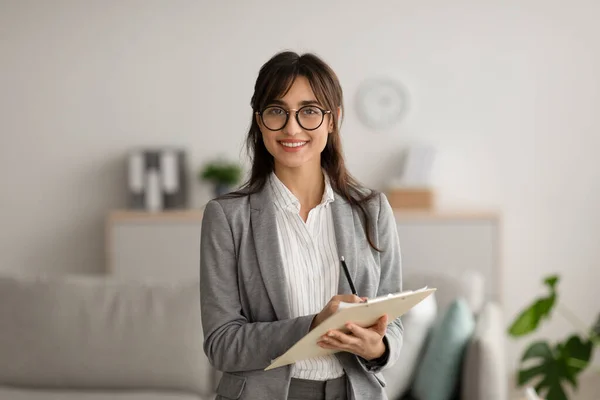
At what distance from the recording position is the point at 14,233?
568 cm

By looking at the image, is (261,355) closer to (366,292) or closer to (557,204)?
(366,292)

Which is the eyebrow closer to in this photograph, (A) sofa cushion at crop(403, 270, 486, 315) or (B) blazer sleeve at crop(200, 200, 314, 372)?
(B) blazer sleeve at crop(200, 200, 314, 372)

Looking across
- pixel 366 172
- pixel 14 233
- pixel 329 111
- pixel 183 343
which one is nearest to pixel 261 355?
pixel 329 111

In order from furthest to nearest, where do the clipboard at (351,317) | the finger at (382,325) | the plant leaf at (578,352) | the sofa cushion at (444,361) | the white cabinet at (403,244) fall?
the white cabinet at (403,244) < the plant leaf at (578,352) < the sofa cushion at (444,361) < the finger at (382,325) < the clipboard at (351,317)

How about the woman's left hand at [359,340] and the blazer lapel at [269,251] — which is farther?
the blazer lapel at [269,251]

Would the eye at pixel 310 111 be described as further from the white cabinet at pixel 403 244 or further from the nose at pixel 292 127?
the white cabinet at pixel 403 244

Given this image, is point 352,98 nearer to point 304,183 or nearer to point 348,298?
point 304,183

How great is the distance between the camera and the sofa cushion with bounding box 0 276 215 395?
361cm

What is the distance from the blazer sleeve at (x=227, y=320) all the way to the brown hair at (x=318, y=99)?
0.31 feet

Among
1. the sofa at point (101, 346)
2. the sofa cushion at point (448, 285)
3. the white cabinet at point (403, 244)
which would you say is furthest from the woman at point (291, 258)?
the white cabinet at point (403, 244)

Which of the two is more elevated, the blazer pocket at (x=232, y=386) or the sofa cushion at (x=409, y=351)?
the blazer pocket at (x=232, y=386)

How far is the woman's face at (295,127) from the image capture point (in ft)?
5.29

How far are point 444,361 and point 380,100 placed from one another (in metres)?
2.51

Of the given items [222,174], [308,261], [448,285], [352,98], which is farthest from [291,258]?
[352,98]
